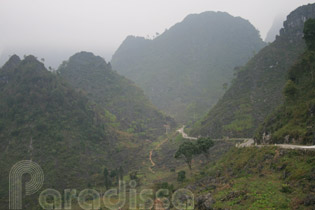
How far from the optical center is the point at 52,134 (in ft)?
241

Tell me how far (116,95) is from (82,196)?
273ft

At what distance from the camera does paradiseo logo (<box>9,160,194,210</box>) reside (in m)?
36.2

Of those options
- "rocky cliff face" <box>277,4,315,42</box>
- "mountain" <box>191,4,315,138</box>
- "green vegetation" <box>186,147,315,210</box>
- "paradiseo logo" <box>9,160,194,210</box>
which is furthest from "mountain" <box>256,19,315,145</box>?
"rocky cliff face" <box>277,4,315,42</box>

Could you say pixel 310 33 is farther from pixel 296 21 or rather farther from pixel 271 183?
pixel 296 21

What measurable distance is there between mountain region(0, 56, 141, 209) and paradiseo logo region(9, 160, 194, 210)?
1635 millimetres

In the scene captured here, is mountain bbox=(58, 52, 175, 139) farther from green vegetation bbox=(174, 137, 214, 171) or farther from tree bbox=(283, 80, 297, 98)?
tree bbox=(283, 80, 297, 98)

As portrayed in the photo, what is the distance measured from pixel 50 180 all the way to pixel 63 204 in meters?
11.9

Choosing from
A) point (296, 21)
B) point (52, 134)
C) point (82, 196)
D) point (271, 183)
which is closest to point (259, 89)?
point (296, 21)

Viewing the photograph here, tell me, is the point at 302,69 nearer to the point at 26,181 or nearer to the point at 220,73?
the point at 26,181

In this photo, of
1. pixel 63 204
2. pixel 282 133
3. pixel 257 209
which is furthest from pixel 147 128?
pixel 257 209

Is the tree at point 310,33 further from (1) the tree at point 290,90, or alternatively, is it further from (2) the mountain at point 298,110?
(1) the tree at point 290,90

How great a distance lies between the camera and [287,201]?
1817 cm

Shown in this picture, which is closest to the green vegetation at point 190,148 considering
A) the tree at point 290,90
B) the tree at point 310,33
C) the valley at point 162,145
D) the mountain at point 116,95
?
the valley at point 162,145

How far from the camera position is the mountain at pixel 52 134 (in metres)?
62.7
